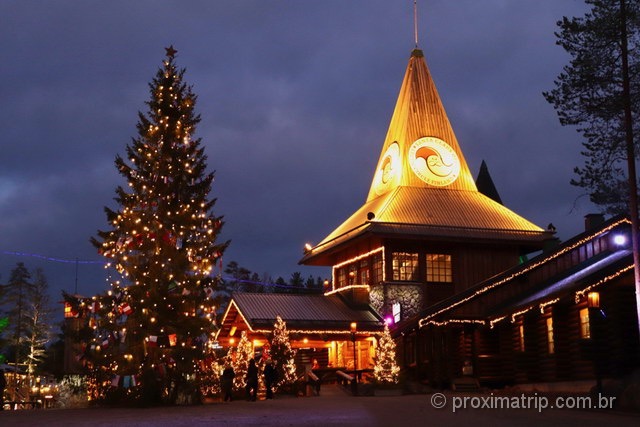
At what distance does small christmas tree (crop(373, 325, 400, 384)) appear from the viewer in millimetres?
33500

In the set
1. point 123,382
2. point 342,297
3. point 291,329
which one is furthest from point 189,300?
point 342,297

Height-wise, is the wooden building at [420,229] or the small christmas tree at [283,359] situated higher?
the wooden building at [420,229]

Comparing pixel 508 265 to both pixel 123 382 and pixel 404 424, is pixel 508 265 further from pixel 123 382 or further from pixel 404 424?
pixel 404 424

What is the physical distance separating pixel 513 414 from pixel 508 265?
26.2 m

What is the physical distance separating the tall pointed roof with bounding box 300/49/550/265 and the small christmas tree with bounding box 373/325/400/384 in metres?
8.90

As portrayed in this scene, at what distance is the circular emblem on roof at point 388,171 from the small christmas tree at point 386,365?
14.8 m

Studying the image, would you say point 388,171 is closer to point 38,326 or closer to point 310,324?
point 310,324

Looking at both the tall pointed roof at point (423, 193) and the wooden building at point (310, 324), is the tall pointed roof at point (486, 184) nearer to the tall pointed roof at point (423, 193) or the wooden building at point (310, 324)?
the tall pointed roof at point (423, 193)

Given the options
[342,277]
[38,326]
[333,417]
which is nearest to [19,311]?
[38,326]

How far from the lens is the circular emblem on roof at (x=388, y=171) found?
4747 cm

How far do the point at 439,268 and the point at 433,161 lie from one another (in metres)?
6.79

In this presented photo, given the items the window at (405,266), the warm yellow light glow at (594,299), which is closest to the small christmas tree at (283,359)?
the window at (405,266)

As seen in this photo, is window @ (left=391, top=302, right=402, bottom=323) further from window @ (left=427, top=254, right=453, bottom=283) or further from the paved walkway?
the paved walkway

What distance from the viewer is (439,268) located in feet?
146
